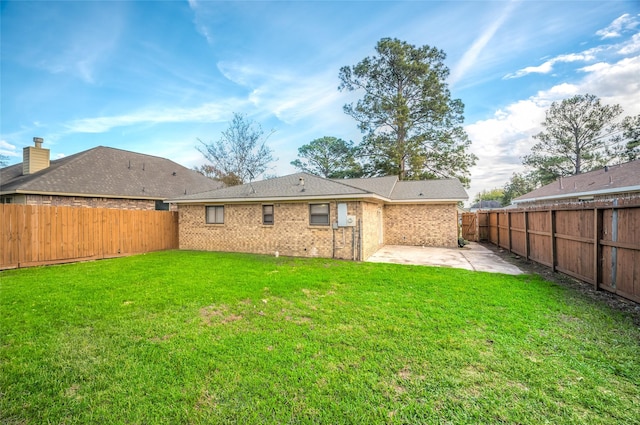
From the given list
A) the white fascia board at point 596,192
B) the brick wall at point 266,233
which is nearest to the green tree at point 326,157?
the white fascia board at point 596,192

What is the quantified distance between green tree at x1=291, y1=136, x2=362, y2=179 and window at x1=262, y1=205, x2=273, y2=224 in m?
16.5

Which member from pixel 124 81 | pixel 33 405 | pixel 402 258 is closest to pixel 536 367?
pixel 33 405

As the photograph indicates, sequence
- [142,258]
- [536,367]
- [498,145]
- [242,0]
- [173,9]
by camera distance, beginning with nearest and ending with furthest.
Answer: [536,367]
[173,9]
[242,0]
[142,258]
[498,145]

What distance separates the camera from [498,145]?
30.5m

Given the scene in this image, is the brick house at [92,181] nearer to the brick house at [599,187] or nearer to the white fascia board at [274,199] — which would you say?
the white fascia board at [274,199]

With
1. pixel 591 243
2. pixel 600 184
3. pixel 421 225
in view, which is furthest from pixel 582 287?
pixel 600 184

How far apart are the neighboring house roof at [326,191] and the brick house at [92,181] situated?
3947 millimetres

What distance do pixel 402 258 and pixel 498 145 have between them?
28.4m

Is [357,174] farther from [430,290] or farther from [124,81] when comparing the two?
[430,290]

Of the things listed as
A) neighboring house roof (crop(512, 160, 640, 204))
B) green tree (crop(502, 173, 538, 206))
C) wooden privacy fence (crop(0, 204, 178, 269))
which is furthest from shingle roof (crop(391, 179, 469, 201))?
green tree (crop(502, 173, 538, 206))

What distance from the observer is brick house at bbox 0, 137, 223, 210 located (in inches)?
480

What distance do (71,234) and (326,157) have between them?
2453cm

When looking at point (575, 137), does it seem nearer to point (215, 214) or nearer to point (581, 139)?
point (581, 139)

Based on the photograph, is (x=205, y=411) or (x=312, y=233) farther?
(x=312, y=233)
